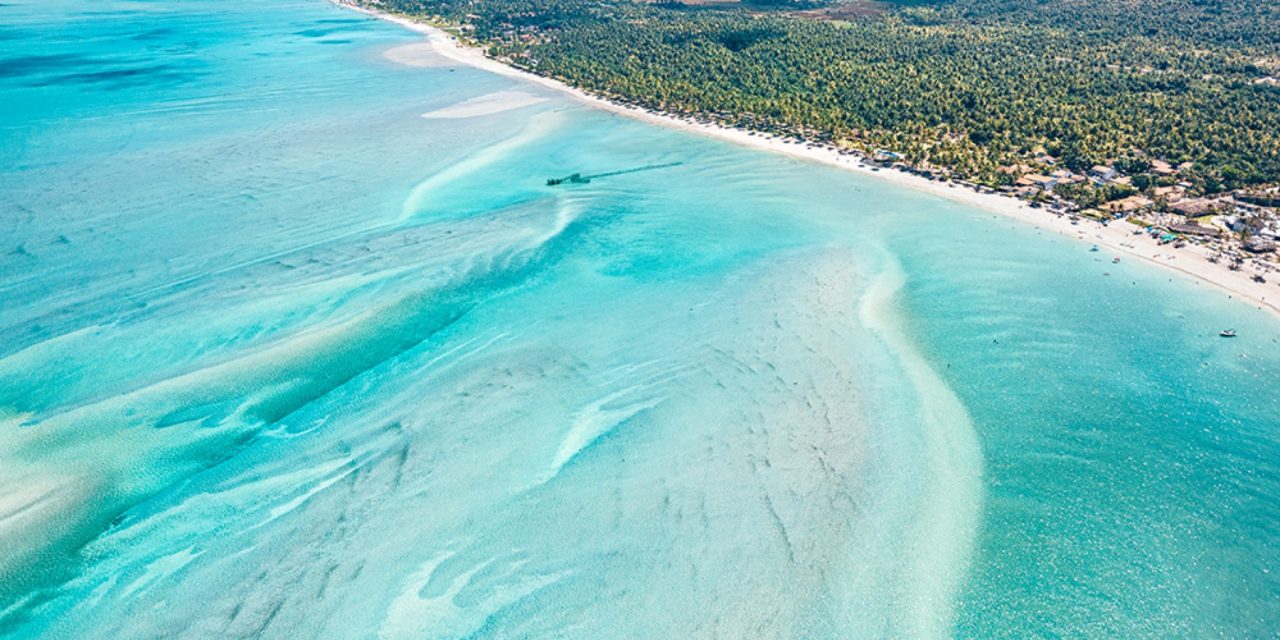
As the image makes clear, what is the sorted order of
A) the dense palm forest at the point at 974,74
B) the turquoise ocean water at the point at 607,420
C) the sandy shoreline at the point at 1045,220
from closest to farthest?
the turquoise ocean water at the point at 607,420 < the sandy shoreline at the point at 1045,220 < the dense palm forest at the point at 974,74

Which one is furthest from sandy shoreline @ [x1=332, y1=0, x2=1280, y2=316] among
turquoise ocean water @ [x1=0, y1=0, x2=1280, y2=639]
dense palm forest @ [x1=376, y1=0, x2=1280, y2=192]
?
dense palm forest @ [x1=376, y1=0, x2=1280, y2=192]

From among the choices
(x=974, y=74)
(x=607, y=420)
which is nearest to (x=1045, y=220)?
(x=607, y=420)

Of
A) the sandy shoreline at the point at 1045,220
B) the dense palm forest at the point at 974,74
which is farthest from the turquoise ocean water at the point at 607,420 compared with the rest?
the dense palm forest at the point at 974,74

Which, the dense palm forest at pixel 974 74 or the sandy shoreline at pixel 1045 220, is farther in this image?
the dense palm forest at pixel 974 74

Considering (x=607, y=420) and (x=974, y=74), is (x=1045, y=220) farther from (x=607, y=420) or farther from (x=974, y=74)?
(x=974, y=74)

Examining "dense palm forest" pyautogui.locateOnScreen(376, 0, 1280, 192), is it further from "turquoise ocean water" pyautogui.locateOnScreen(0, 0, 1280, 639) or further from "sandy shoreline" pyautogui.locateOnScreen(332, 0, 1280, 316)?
"turquoise ocean water" pyautogui.locateOnScreen(0, 0, 1280, 639)

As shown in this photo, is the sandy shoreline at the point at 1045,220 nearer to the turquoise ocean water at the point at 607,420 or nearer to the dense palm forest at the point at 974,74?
the turquoise ocean water at the point at 607,420
